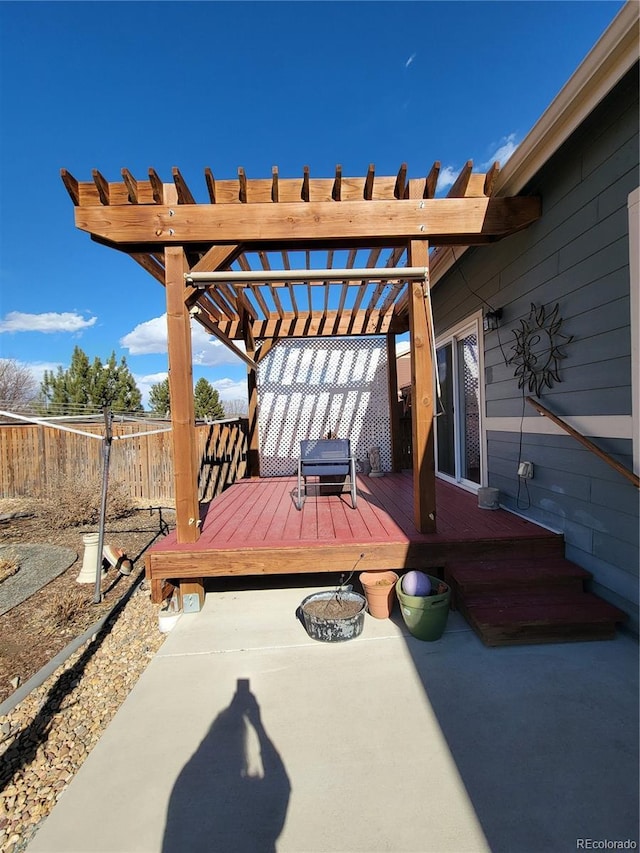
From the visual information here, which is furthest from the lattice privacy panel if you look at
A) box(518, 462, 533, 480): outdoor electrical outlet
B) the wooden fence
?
box(518, 462, 533, 480): outdoor electrical outlet

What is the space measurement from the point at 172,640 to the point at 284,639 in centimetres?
72

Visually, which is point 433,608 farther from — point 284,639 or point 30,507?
point 30,507

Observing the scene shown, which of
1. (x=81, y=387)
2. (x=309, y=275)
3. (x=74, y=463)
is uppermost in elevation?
(x=81, y=387)

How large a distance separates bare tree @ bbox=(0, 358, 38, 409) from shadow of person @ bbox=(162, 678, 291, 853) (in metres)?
24.6

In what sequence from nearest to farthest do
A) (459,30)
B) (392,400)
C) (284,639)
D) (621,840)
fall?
(621,840)
(284,639)
(459,30)
(392,400)

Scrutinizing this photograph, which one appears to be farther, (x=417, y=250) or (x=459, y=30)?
(x=459, y=30)

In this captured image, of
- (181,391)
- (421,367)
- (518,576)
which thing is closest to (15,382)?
(181,391)

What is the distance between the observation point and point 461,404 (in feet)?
15.7

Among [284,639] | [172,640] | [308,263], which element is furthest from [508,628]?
[308,263]

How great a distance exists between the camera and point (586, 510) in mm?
2625

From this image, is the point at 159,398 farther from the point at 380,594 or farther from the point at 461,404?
the point at 380,594

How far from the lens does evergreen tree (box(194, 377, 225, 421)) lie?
63.8 feet

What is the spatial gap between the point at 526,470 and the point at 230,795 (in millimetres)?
2836

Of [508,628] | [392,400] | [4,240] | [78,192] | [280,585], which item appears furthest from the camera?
[4,240]
